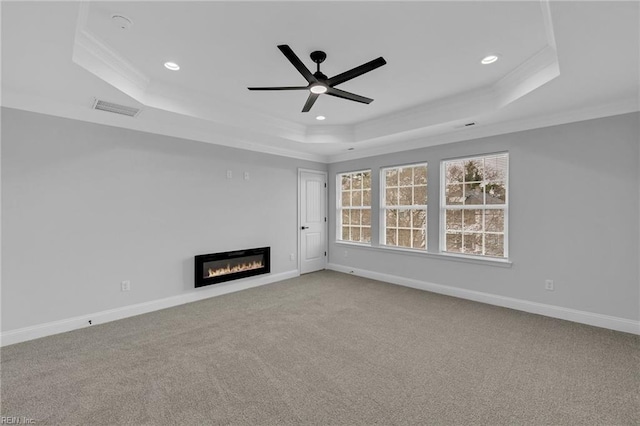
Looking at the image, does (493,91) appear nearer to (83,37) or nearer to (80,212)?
(83,37)

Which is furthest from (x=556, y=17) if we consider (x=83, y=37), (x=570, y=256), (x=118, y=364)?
(x=118, y=364)

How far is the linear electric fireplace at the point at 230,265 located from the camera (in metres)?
4.22

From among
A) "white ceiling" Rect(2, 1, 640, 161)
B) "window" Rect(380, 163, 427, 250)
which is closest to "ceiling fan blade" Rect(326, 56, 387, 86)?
"white ceiling" Rect(2, 1, 640, 161)

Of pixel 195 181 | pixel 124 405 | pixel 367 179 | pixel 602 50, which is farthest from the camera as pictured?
pixel 367 179

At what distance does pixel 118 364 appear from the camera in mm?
2434

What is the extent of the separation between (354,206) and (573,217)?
11.3ft

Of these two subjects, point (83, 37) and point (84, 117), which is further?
point (84, 117)

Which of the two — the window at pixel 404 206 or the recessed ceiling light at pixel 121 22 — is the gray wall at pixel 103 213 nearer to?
the recessed ceiling light at pixel 121 22

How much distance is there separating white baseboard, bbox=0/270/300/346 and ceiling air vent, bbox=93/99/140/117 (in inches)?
94.1

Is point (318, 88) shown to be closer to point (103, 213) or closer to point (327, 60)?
point (327, 60)

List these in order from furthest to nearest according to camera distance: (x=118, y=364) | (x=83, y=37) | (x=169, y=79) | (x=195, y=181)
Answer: (x=195, y=181) → (x=169, y=79) → (x=118, y=364) → (x=83, y=37)

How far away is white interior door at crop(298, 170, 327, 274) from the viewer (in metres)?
5.75

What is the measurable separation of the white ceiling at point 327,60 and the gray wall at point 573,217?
0.26 m

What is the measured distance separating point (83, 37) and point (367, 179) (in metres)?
4.56
